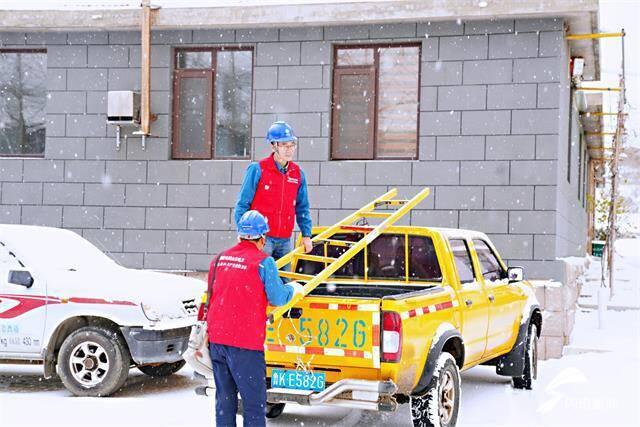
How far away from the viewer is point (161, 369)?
32.3ft

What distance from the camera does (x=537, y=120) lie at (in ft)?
38.3

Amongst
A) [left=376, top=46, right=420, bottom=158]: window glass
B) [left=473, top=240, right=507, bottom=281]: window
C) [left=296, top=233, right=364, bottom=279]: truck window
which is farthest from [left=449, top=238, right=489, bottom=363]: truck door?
[left=376, top=46, right=420, bottom=158]: window glass

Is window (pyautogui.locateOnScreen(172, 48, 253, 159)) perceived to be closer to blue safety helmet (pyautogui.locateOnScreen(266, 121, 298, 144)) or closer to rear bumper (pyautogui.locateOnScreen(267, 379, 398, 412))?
blue safety helmet (pyautogui.locateOnScreen(266, 121, 298, 144))

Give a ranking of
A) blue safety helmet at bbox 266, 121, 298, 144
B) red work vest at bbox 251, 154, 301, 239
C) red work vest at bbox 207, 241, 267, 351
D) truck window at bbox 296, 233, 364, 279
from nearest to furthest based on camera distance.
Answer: red work vest at bbox 207, 241, 267, 351
blue safety helmet at bbox 266, 121, 298, 144
red work vest at bbox 251, 154, 301, 239
truck window at bbox 296, 233, 364, 279

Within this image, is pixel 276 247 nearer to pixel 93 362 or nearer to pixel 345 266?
pixel 345 266

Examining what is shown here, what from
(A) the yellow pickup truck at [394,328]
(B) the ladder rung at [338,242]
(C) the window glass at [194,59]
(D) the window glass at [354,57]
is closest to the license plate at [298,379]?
(A) the yellow pickup truck at [394,328]

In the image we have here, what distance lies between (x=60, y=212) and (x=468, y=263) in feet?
23.0

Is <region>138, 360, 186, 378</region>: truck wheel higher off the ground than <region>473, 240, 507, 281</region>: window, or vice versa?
<region>473, 240, 507, 281</region>: window

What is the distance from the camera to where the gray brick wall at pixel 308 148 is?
11688 millimetres

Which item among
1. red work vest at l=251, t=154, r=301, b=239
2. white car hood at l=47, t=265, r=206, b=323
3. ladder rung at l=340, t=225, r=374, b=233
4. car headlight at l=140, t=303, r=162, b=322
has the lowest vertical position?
car headlight at l=140, t=303, r=162, b=322

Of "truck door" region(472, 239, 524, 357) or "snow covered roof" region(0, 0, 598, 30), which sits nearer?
"truck door" region(472, 239, 524, 357)

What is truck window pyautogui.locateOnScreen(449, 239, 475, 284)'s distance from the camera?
8.14 metres

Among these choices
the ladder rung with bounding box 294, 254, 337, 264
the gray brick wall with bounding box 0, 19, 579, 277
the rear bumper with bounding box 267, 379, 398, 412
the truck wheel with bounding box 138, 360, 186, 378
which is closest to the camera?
the rear bumper with bounding box 267, 379, 398, 412

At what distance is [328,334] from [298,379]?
413 millimetres
